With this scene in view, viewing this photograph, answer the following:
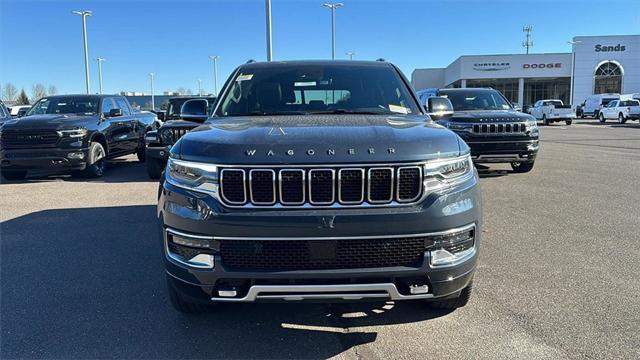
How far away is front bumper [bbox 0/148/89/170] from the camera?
10.0m

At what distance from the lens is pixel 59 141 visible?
10.1 metres

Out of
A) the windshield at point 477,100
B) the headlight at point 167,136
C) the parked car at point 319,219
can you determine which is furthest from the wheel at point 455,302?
the windshield at point 477,100

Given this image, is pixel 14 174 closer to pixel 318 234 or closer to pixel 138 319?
pixel 138 319

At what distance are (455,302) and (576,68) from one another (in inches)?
2508

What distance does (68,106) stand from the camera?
11.6 meters

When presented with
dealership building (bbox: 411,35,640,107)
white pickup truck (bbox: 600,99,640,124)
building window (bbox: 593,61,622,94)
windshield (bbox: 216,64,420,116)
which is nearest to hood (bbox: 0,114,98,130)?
windshield (bbox: 216,64,420,116)

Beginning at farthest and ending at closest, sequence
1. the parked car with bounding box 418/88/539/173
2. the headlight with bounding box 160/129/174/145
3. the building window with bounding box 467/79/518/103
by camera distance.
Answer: the building window with bounding box 467/79/518/103
the parked car with bounding box 418/88/539/173
the headlight with bounding box 160/129/174/145

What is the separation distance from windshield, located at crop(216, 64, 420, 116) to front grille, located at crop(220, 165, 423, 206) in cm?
140

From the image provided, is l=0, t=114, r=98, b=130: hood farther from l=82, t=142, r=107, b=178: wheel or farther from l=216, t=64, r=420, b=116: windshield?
l=216, t=64, r=420, b=116: windshield

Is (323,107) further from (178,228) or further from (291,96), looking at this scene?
(178,228)

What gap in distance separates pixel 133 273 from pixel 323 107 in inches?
90.7

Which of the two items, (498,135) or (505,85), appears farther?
(505,85)

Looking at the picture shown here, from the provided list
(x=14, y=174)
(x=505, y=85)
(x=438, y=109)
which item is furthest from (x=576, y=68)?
(x=438, y=109)

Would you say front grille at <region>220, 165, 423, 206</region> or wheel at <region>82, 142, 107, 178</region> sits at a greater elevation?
front grille at <region>220, 165, 423, 206</region>
